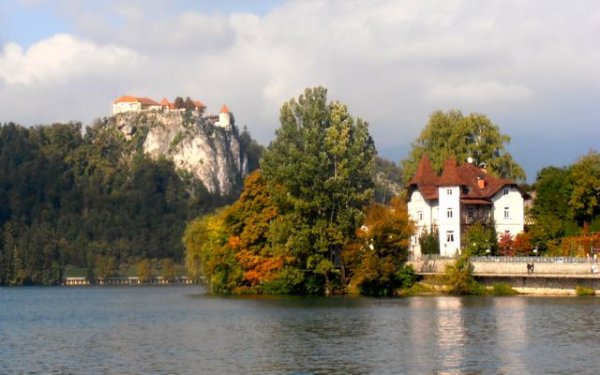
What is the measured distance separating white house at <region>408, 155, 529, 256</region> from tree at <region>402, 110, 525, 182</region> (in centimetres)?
1026

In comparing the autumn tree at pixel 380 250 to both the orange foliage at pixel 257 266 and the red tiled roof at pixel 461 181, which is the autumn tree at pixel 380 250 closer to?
the orange foliage at pixel 257 266

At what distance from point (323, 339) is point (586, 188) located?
163 feet

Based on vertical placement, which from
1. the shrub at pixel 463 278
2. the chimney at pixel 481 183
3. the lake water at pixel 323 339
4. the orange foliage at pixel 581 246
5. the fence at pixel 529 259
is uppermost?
the chimney at pixel 481 183

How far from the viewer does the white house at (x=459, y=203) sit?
10256cm

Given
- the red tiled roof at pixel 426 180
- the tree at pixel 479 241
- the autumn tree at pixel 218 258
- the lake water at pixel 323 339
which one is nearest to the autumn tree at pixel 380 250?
the tree at pixel 479 241

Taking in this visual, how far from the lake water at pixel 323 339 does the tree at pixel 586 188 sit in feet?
64.4

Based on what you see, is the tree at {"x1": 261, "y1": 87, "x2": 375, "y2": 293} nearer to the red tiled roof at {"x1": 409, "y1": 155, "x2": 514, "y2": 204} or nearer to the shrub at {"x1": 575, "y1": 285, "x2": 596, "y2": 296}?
the red tiled roof at {"x1": 409, "y1": 155, "x2": 514, "y2": 204}

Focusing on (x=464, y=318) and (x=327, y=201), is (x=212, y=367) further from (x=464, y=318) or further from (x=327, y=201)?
(x=327, y=201)

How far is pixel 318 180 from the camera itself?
290 feet

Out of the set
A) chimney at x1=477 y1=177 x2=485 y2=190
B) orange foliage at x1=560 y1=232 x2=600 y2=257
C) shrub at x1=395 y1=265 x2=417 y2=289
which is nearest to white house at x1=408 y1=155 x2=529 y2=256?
chimney at x1=477 y1=177 x2=485 y2=190

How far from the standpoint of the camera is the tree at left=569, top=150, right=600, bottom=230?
9769 centimetres

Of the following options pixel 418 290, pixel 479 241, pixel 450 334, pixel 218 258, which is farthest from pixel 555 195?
pixel 450 334

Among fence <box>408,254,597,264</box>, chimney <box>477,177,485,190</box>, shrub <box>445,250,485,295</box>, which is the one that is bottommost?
shrub <box>445,250,485,295</box>

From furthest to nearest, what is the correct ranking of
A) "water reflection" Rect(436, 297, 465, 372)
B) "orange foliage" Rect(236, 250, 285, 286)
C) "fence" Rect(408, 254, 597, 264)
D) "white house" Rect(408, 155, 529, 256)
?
"white house" Rect(408, 155, 529, 256), "orange foliage" Rect(236, 250, 285, 286), "fence" Rect(408, 254, 597, 264), "water reflection" Rect(436, 297, 465, 372)
